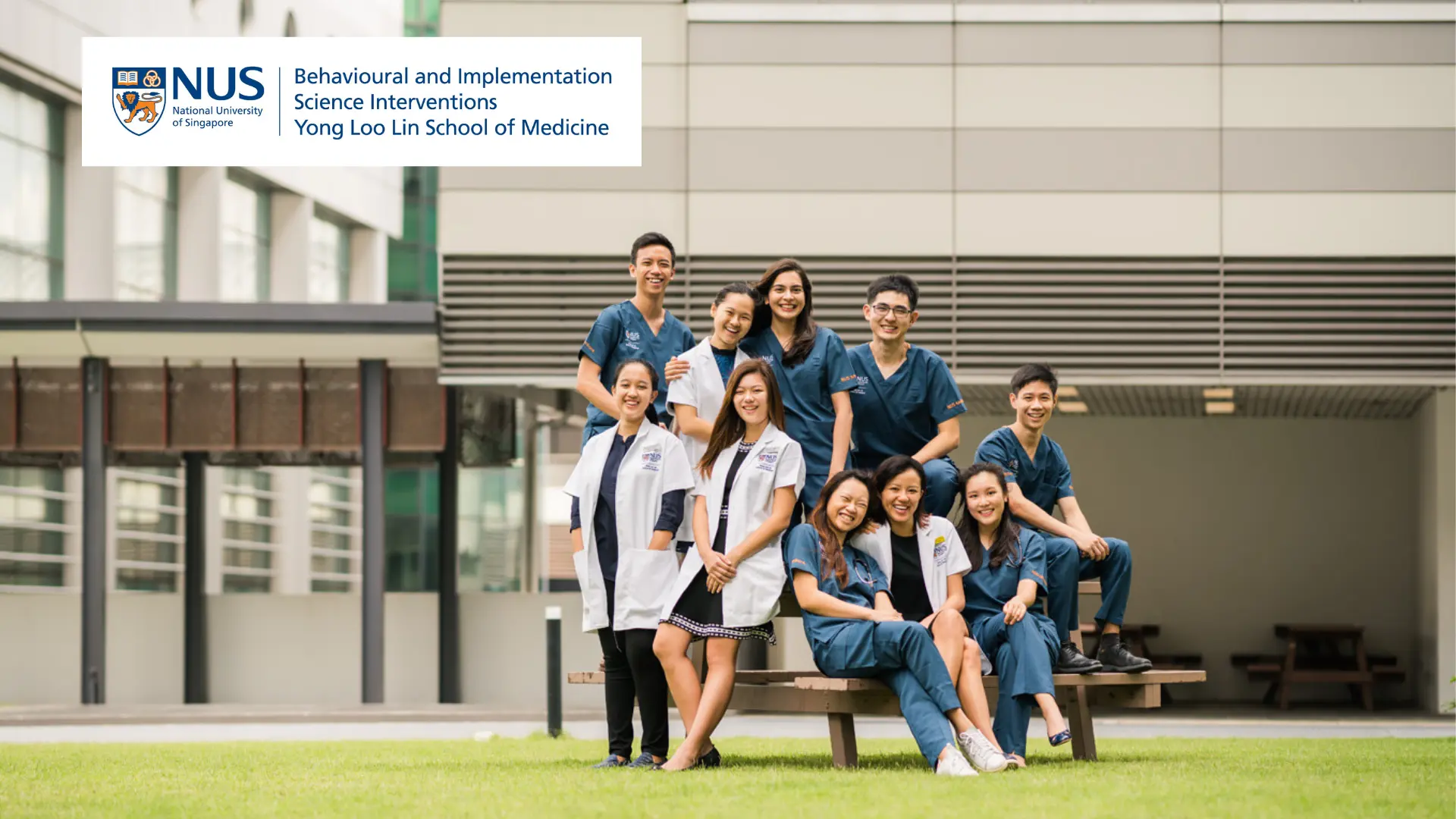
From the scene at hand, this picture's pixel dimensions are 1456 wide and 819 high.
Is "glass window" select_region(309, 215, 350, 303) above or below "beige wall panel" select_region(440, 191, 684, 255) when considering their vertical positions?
above

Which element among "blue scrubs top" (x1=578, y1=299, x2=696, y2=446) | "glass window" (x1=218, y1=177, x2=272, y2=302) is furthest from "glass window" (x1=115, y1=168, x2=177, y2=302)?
"blue scrubs top" (x1=578, y1=299, x2=696, y2=446)

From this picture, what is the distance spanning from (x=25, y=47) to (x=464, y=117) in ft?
23.8

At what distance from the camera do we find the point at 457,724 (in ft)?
45.0

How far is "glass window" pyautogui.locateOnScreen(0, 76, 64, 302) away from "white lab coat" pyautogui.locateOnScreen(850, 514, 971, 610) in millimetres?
15414

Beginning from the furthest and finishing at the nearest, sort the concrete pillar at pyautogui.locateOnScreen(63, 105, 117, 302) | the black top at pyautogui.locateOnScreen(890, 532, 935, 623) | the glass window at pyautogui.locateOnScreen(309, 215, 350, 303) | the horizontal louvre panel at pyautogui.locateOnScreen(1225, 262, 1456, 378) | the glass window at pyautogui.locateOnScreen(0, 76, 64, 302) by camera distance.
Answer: the glass window at pyautogui.locateOnScreen(309, 215, 350, 303)
the concrete pillar at pyautogui.locateOnScreen(63, 105, 117, 302)
the glass window at pyautogui.locateOnScreen(0, 76, 64, 302)
the horizontal louvre panel at pyautogui.locateOnScreen(1225, 262, 1456, 378)
the black top at pyautogui.locateOnScreen(890, 532, 935, 623)

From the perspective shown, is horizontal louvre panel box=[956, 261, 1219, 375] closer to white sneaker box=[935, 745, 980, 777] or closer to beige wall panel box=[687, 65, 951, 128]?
beige wall panel box=[687, 65, 951, 128]

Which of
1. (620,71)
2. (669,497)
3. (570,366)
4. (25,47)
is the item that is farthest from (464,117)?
(669,497)

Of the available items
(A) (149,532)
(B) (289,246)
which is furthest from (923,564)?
(B) (289,246)

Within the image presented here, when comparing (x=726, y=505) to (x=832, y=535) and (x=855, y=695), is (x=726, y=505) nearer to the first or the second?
(x=832, y=535)

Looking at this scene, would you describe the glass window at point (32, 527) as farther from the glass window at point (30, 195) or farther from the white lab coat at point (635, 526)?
the white lab coat at point (635, 526)

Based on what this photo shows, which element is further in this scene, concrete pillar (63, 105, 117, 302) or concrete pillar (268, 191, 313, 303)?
concrete pillar (268, 191, 313, 303)

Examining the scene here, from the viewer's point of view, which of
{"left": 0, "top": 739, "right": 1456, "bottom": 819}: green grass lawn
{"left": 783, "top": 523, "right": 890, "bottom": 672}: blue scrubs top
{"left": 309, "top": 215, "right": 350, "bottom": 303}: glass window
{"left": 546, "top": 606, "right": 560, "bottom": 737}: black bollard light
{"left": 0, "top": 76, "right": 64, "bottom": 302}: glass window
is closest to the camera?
{"left": 0, "top": 739, "right": 1456, "bottom": 819}: green grass lawn

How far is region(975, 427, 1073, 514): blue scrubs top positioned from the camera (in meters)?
7.72

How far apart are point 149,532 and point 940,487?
491 inches
